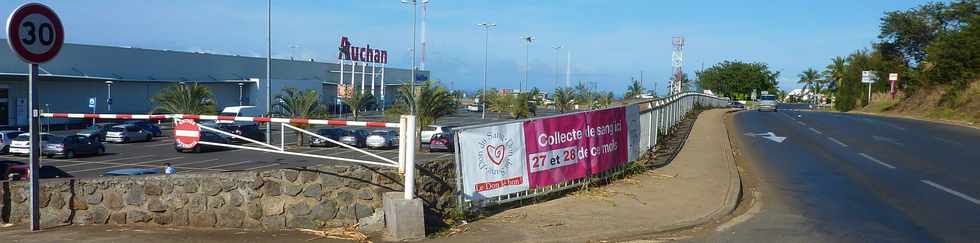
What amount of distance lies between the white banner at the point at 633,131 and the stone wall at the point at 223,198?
5492 mm

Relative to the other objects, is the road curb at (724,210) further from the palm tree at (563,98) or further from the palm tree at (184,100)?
the palm tree at (563,98)

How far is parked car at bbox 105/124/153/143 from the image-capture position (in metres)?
40.1

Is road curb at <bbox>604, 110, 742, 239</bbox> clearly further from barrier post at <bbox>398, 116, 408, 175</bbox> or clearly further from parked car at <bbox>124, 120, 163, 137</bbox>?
parked car at <bbox>124, 120, 163, 137</bbox>

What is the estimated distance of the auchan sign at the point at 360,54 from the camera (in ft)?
263

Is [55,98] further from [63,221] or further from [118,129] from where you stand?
[63,221]

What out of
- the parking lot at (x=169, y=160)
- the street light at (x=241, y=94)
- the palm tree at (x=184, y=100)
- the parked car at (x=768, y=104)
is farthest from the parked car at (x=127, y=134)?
the parked car at (x=768, y=104)

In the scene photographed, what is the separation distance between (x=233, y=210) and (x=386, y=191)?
159cm

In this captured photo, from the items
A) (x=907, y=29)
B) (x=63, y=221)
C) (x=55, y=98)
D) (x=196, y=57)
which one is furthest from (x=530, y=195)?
(x=907, y=29)

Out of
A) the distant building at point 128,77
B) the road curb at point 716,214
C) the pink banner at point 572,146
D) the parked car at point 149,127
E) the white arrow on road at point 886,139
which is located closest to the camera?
the road curb at point 716,214

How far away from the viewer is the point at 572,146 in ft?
34.0

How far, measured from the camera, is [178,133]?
8656 millimetres

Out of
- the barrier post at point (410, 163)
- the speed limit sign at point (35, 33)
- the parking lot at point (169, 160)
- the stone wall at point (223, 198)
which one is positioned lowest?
the parking lot at point (169, 160)

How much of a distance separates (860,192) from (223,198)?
9.23 m

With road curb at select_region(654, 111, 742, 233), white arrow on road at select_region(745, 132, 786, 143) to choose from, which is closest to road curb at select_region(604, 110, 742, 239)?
road curb at select_region(654, 111, 742, 233)
